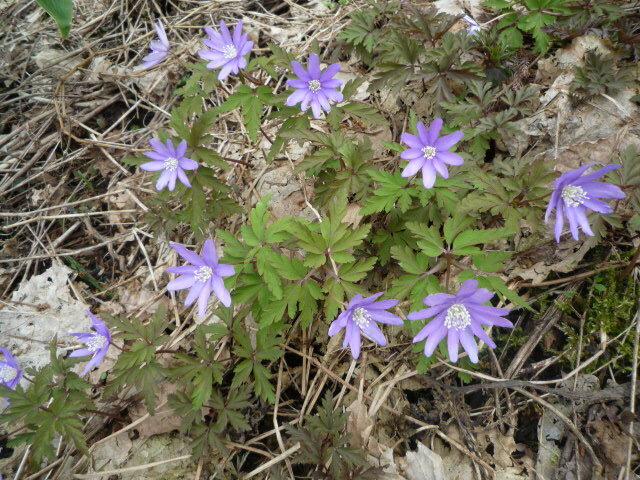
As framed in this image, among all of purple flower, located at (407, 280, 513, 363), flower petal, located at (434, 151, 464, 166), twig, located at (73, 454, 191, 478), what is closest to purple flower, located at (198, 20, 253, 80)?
flower petal, located at (434, 151, 464, 166)

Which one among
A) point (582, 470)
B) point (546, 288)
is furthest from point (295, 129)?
point (582, 470)

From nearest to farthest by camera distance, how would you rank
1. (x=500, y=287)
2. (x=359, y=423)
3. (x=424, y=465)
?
1. (x=500, y=287)
2. (x=424, y=465)
3. (x=359, y=423)

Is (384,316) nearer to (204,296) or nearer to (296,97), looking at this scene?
(204,296)

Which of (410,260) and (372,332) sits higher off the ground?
(410,260)

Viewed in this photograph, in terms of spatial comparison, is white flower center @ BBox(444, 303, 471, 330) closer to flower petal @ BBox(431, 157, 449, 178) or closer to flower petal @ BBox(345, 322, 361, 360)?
flower petal @ BBox(345, 322, 361, 360)

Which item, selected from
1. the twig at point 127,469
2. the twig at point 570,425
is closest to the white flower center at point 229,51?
the twig at point 127,469

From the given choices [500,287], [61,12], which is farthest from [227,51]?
[500,287]
